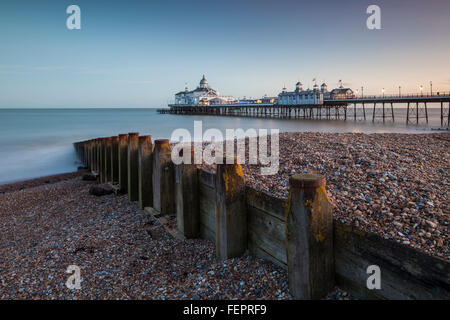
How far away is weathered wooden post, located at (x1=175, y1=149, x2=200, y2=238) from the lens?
148 inches

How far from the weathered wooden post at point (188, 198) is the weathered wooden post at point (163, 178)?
2.18ft

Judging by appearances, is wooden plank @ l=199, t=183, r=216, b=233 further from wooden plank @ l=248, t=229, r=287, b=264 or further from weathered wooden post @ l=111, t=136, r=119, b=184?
weathered wooden post @ l=111, t=136, r=119, b=184

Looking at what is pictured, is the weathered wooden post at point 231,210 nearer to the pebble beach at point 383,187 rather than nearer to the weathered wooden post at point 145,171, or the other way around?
the pebble beach at point 383,187

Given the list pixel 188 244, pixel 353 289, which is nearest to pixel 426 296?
pixel 353 289

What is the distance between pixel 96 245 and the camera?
4.12m

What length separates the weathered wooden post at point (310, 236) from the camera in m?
2.05

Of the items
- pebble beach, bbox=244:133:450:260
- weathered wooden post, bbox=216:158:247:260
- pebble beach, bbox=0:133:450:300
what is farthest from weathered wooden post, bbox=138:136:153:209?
weathered wooden post, bbox=216:158:247:260

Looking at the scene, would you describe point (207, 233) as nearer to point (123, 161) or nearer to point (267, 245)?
point (267, 245)

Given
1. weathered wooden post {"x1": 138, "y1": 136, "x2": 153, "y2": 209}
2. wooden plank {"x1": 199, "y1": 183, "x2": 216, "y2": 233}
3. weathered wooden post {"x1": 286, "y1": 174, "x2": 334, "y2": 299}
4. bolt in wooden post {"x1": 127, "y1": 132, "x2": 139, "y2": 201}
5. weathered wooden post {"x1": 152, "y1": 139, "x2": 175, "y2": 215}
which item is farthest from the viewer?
bolt in wooden post {"x1": 127, "y1": 132, "x2": 139, "y2": 201}

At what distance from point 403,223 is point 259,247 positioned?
1.66 m

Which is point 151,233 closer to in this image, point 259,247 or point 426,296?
point 259,247

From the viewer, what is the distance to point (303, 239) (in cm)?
211

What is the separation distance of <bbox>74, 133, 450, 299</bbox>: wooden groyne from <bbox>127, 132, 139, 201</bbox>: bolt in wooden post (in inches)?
84.1

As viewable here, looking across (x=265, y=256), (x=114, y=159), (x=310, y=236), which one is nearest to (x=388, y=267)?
(x=310, y=236)
